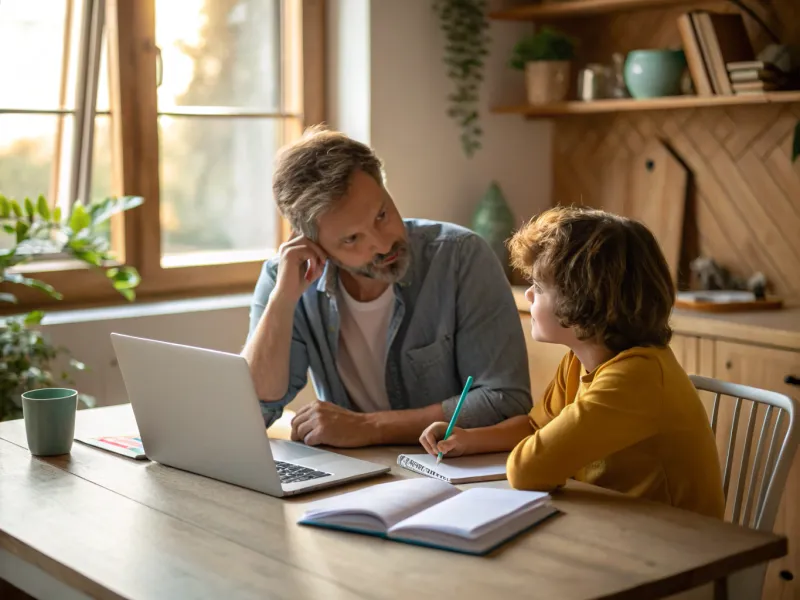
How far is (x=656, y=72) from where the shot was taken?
340 centimetres

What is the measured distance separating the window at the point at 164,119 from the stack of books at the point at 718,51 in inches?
48.2

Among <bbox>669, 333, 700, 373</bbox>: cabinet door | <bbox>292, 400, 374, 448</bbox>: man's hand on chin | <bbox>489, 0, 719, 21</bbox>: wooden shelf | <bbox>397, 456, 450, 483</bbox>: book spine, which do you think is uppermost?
<bbox>489, 0, 719, 21</bbox>: wooden shelf

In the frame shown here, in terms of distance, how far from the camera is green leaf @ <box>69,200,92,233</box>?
2854 mm

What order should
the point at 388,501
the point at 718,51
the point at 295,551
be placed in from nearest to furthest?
the point at 295,551 < the point at 388,501 < the point at 718,51

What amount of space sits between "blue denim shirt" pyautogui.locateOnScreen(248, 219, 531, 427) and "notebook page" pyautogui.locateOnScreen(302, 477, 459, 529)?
460 mm

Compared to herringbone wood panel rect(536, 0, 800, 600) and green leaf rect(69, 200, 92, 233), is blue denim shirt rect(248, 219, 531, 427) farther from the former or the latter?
herringbone wood panel rect(536, 0, 800, 600)

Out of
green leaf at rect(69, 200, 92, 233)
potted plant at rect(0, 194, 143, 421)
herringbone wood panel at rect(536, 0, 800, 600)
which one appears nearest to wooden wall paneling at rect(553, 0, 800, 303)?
herringbone wood panel at rect(536, 0, 800, 600)

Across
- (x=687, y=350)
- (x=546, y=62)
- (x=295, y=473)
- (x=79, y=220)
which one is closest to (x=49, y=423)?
(x=295, y=473)

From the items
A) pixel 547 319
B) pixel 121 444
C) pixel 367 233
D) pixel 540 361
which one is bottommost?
pixel 540 361

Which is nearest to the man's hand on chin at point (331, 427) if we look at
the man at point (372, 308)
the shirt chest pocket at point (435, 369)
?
the man at point (372, 308)

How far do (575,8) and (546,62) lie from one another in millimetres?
201

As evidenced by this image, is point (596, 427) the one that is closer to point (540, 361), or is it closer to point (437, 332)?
point (437, 332)

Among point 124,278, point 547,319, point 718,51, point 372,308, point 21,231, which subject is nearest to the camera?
point 547,319

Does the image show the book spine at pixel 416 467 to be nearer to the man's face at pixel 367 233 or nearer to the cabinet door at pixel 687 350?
the man's face at pixel 367 233
